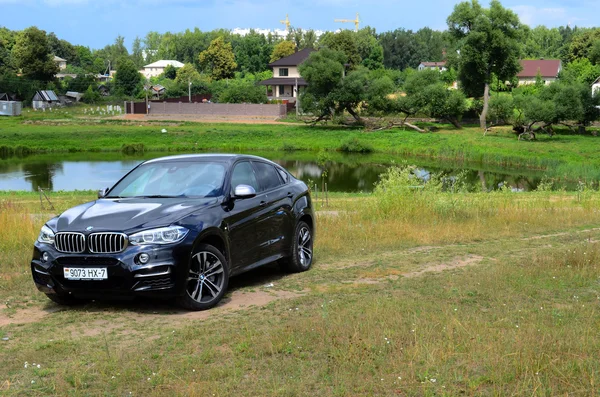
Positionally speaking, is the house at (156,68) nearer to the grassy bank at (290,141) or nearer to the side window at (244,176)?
the grassy bank at (290,141)

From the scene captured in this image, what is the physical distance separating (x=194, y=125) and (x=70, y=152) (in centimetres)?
1439

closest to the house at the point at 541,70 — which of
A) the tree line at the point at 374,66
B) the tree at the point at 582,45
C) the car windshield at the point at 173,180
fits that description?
the tree line at the point at 374,66

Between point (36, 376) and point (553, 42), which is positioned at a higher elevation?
point (553, 42)

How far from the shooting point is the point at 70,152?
179ft

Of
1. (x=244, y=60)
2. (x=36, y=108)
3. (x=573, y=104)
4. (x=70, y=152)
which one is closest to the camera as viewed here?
(x=573, y=104)

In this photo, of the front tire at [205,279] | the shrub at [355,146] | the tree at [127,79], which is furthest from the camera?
the tree at [127,79]

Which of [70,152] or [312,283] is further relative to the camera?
[70,152]

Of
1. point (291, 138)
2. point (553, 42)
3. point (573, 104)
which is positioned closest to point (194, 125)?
point (291, 138)

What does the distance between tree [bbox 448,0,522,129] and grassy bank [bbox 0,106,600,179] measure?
19.7 feet

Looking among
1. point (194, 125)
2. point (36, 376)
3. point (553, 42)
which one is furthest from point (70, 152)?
point (553, 42)

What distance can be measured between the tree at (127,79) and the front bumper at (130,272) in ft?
304

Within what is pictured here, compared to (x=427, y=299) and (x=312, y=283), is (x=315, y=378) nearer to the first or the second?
(x=427, y=299)

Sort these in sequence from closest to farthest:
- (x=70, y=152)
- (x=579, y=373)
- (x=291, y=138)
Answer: (x=579, y=373) → (x=70, y=152) → (x=291, y=138)

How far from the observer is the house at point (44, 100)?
83625mm
